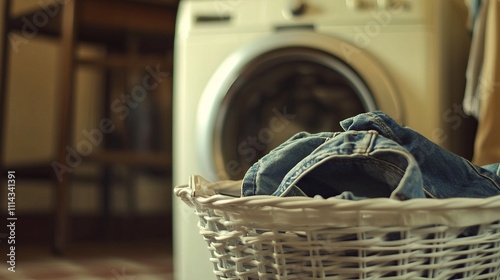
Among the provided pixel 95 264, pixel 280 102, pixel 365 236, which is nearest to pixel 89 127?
pixel 95 264

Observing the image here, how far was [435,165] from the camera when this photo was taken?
589mm

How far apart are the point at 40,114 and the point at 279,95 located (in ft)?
3.72

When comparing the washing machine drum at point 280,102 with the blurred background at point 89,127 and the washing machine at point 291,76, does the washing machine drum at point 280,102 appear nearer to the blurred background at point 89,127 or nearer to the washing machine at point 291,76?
the washing machine at point 291,76

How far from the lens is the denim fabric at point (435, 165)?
58cm

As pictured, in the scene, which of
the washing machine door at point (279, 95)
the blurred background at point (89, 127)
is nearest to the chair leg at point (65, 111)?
the blurred background at point (89, 127)

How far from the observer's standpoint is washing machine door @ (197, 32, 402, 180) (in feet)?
3.48

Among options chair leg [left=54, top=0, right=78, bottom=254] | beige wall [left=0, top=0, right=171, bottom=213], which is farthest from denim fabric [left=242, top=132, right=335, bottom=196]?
beige wall [left=0, top=0, right=171, bottom=213]

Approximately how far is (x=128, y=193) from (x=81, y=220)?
7.7 inches

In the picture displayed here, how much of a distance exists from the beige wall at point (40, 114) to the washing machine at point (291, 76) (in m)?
0.94

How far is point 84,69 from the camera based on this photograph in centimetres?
210

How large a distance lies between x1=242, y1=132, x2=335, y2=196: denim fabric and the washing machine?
1.52 ft

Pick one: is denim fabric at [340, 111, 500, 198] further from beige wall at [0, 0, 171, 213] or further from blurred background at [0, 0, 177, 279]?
beige wall at [0, 0, 171, 213]

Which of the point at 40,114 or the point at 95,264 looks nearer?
the point at 95,264

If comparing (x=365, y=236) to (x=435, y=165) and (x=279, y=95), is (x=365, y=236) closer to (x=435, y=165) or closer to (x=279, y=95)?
(x=435, y=165)
